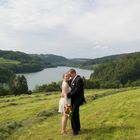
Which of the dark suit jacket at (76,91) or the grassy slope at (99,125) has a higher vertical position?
the dark suit jacket at (76,91)

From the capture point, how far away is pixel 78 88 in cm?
1891

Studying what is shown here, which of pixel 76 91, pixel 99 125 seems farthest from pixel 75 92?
pixel 99 125

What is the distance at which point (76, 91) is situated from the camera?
1894 cm

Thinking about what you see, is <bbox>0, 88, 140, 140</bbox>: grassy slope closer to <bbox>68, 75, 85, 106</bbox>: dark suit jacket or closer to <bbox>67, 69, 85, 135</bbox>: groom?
<bbox>67, 69, 85, 135</bbox>: groom

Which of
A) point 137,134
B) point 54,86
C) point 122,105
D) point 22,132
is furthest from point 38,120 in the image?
point 54,86

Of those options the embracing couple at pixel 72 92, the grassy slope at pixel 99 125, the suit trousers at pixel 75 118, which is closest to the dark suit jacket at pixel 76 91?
the embracing couple at pixel 72 92

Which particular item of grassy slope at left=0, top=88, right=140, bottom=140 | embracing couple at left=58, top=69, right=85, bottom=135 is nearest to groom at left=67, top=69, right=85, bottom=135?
embracing couple at left=58, top=69, right=85, bottom=135

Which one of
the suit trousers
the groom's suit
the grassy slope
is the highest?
the groom's suit

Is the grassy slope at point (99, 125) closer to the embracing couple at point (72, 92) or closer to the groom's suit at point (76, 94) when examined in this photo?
the groom's suit at point (76, 94)

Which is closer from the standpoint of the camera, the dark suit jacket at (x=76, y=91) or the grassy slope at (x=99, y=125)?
the grassy slope at (x=99, y=125)

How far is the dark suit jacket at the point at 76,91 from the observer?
62.1 ft

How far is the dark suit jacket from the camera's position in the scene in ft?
62.1

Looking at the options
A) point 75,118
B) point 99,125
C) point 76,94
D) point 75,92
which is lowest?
point 99,125

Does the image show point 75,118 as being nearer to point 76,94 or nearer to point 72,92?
point 76,94
